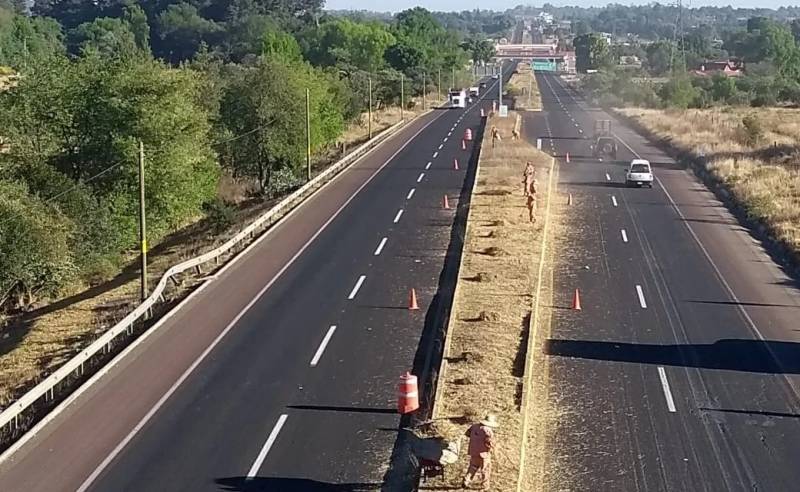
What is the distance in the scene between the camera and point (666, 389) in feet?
63.4

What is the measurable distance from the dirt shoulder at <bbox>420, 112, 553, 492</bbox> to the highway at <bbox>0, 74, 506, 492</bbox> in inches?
27.9

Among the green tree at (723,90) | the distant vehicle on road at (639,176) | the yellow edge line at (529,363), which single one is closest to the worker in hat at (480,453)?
the yellow edge line at (529,363)

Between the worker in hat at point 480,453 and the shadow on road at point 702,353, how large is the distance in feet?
24.3

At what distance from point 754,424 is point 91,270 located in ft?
79.2

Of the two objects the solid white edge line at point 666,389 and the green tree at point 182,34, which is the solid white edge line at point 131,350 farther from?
the green tree at point 182,34

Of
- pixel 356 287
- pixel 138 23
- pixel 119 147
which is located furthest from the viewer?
pixel 138 23

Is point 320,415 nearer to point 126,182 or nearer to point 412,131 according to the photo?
point 126,182

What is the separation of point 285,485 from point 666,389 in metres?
7.91

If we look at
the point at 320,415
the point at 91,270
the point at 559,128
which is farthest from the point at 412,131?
the point at 320,415

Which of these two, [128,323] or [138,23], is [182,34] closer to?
[138,23]

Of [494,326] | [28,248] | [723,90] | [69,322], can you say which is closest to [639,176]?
[494,326]

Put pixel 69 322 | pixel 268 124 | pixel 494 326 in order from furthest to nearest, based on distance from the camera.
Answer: pixel 268 124 → pixel 69 322 → pixel 494 326

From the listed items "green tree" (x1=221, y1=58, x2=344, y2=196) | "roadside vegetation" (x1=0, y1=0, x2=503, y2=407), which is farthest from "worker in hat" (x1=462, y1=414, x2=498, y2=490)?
"green tree" (x1=221, y1=58, x2=344, y2=196)

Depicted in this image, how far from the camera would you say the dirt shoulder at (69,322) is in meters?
23.2
